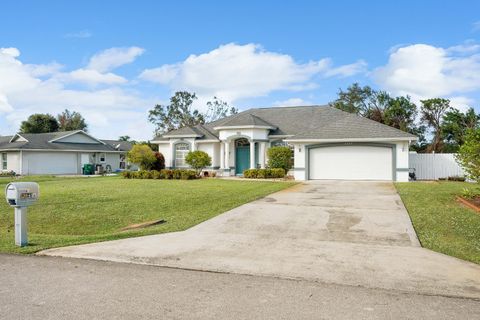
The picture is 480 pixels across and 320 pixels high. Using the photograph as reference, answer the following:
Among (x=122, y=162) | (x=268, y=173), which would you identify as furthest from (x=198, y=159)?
(x=122, y=162)

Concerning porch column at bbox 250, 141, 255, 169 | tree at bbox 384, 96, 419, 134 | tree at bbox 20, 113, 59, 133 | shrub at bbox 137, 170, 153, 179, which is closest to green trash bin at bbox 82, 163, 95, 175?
shrub at bbox 137, 170, 153, 179

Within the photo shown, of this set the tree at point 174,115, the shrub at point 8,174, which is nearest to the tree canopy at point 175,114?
the tree at point 174,115

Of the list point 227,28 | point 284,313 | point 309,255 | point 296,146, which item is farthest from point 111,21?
point 284,313

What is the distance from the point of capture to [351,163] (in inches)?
888

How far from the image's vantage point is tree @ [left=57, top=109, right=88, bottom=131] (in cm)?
6269

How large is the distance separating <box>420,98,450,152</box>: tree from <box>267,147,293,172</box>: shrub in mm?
15992

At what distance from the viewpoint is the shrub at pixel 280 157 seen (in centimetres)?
2492

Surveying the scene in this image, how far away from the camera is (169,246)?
7.17m

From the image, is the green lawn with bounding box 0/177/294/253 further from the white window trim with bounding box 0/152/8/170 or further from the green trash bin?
the white window trim with bounding box 0/152/8/170

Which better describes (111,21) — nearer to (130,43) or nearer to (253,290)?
(130,43)

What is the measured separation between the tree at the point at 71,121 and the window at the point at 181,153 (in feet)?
132

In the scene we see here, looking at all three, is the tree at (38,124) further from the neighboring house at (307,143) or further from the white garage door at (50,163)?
the neighboring house at (307,143)

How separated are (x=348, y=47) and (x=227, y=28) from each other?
7588 mm

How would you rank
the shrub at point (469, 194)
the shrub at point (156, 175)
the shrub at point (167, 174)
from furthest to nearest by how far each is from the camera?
the shrub at point (156, 175), the shrub at point (167, 174), the shrub at point (469, 194)
